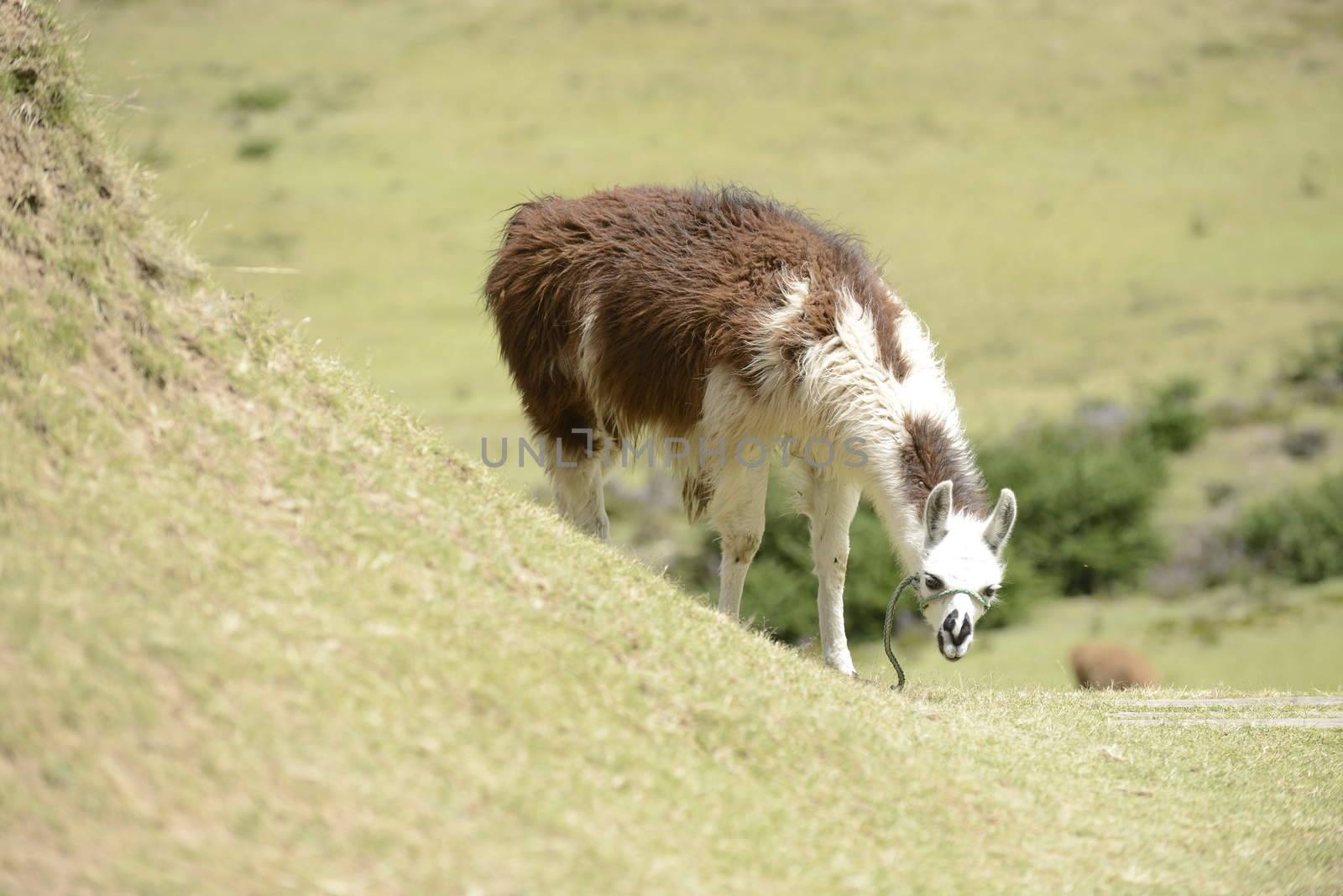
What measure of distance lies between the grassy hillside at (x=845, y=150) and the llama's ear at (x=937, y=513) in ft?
92.7

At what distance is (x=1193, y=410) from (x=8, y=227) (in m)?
30.7

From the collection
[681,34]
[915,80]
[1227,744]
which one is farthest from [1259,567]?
[681,34]

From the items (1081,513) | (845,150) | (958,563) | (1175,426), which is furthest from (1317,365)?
(958,563)

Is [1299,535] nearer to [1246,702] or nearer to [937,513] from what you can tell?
[1246,702]

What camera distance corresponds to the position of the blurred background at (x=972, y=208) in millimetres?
25734

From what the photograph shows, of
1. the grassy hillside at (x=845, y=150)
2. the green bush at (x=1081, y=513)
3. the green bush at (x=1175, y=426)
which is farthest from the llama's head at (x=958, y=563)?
the grassy hillside at (x=845, y=150)

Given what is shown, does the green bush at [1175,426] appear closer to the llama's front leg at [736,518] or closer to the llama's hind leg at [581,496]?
the llama's hind leg at [581,496]

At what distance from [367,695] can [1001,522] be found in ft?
13.3

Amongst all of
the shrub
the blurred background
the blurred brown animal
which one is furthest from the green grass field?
the shrub

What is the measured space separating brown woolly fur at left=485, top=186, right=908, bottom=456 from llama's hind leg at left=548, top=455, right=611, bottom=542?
27 cm

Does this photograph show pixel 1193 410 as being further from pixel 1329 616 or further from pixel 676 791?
pixel 676 791

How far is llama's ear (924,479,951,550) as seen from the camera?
7633 mm

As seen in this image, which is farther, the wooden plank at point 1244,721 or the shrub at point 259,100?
the shrub at point 259,100

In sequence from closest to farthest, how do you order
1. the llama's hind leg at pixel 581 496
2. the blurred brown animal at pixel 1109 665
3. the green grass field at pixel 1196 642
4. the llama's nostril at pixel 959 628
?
the llama's nostril at pixel 959 628
the llama's hind leg at pixel 581 496
the blurred brown animal at pixel 1109 665
the green grass field at pixel 1196 642
